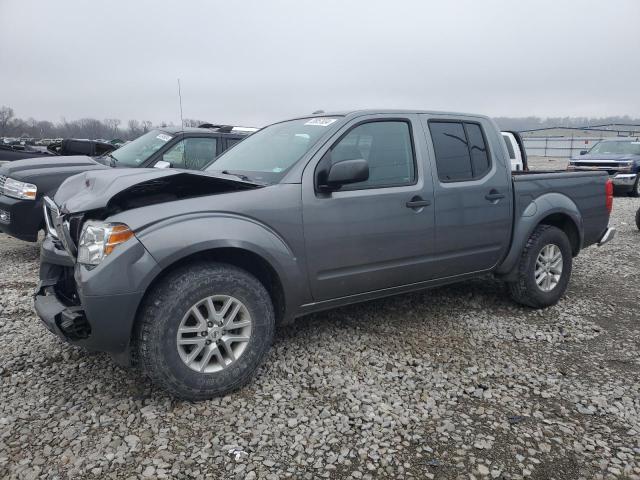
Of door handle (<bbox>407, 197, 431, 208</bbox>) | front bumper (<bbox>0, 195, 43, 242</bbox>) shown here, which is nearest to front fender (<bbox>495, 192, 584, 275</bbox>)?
door handle (<bbox>407, 197, 431, 208</bbox>)

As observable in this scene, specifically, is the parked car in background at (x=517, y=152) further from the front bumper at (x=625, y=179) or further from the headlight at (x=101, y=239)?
the front bumper at (x=625, y=179)

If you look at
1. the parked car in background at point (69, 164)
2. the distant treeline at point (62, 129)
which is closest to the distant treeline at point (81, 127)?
the distant treeline at point (62, 129)

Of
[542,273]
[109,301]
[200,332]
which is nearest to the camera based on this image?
[109,301]

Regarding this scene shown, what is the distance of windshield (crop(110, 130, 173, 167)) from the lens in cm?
643

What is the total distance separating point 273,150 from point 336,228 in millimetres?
872

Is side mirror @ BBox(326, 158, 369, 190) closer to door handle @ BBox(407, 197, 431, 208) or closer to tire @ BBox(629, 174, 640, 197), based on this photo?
door handle @ BBox(407, 197, 431, 208)

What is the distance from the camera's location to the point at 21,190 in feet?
18.6

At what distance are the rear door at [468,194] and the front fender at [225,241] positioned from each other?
4.31 ft

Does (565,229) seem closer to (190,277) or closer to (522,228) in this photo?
(522,228)

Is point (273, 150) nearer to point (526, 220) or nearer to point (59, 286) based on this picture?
point (59, 286)

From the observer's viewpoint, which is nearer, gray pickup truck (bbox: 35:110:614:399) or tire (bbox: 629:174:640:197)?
gray pickup truck (bbox: 35:110:614:399)

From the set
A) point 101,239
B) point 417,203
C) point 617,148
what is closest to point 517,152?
point 417,203

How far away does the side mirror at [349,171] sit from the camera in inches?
123

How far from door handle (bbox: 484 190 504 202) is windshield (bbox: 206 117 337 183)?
1.52 metres
